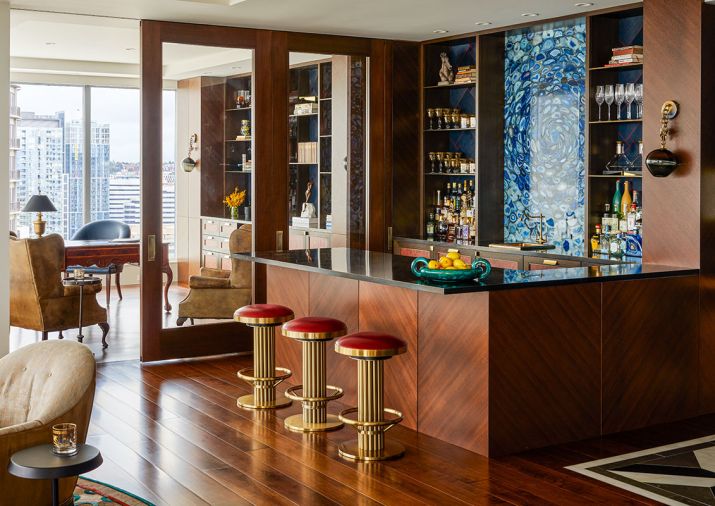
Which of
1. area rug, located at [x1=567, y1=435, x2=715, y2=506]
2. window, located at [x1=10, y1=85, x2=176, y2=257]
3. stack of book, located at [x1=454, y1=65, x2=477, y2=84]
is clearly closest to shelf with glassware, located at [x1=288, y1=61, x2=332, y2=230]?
stack of book, located at [x1=454, y1=65, x2=477, y2=84]

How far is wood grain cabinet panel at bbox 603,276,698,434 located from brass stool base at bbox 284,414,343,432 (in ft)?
5.23

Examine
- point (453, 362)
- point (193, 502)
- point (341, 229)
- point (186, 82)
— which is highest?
point (186, 82)

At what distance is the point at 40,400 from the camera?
3.81m

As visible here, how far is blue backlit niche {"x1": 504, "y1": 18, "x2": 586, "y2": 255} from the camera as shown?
747 centimetres

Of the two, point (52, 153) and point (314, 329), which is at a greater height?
point (52, 153)

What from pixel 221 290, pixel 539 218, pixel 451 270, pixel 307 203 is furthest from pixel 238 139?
pixel 451 270

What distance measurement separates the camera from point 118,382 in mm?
6848

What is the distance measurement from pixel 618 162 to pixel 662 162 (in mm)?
1246

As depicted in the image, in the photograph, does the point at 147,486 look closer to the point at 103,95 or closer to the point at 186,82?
the point at 186,82

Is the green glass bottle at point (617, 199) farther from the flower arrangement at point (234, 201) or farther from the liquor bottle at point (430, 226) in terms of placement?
the flower arrangement at point (234, 201)

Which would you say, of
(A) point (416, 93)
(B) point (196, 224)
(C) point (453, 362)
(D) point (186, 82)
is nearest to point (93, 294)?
(B) point (196, 224)

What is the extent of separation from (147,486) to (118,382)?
2.46 metres

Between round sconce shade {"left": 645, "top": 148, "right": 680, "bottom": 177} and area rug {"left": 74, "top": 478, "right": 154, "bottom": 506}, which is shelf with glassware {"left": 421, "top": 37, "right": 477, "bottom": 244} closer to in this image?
round sconce shade {"left": 645, "top": 148, "right": 680, "bottom": 177}

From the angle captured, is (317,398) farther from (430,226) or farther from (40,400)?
(430,226)
